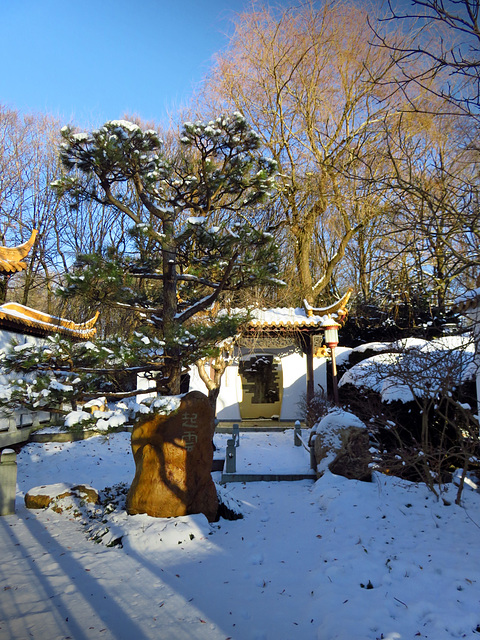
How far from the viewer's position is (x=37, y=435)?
9656 millimetres

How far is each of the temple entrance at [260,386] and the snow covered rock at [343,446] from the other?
5.96m

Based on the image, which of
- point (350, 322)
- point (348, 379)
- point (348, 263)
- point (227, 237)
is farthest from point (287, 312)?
point (348, 263)

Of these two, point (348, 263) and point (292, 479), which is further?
point (348, 263)

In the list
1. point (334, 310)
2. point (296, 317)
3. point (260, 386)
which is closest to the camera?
point (296, 317)

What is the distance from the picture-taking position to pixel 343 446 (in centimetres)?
666

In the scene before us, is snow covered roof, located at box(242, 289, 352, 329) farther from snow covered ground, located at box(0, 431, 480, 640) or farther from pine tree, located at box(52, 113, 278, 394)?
snow covered ground, located at box(0, 431, 480, 640)

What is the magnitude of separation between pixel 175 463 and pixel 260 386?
27.1 ft

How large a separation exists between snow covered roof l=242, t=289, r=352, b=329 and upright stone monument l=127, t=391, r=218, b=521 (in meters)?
5.29

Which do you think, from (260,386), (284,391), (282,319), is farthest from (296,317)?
(260,386)

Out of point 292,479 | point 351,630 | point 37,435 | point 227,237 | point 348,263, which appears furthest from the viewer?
point 348,263

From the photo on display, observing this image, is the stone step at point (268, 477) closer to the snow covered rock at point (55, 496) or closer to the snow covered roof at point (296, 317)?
the snow covered rock at point (55, 496)

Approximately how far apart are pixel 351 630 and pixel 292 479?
425 centimetres

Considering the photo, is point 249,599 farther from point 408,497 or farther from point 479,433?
point 479,433

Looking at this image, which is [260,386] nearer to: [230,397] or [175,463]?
[230,397]
